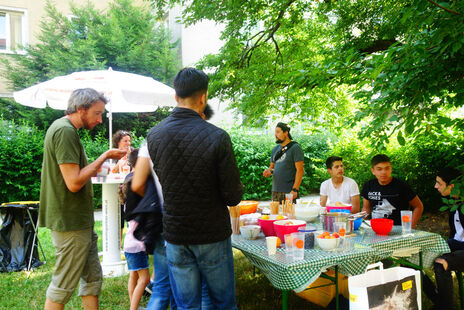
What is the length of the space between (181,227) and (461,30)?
223cm

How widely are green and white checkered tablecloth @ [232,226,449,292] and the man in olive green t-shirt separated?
1.16 metres

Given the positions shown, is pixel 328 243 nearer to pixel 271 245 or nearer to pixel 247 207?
pixel 271 245

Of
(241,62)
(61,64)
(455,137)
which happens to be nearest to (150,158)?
(241,62)

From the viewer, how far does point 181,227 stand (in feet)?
6.62

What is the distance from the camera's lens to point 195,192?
1980mm

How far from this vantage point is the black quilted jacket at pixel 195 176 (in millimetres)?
1957

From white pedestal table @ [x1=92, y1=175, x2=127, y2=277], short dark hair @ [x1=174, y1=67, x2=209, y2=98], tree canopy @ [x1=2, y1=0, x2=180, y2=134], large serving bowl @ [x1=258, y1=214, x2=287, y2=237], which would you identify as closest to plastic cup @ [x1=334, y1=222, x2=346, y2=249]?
large serving bowl @ [x1=258, y1=214, x2=287, y2=237]

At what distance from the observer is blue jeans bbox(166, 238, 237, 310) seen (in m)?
2.03

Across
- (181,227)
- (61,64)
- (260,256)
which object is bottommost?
(260,256)

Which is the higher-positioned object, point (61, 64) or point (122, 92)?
point (61, 64)

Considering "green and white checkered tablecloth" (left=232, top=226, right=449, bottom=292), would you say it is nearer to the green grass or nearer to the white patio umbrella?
the green grass

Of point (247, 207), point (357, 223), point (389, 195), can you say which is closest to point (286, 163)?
point (389, 195)

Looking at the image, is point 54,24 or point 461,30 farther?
point 54,24

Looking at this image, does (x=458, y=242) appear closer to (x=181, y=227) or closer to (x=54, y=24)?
(x=181, y=227)
